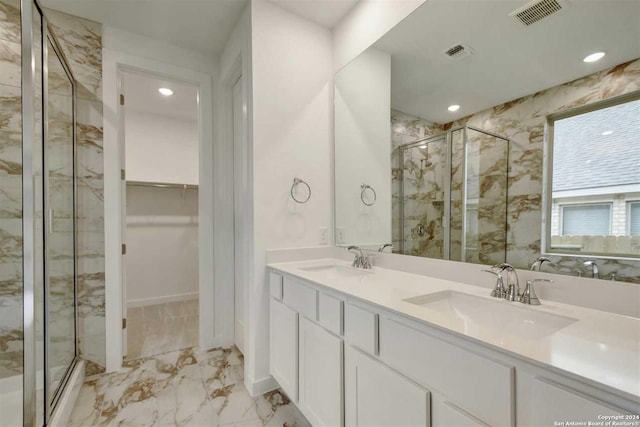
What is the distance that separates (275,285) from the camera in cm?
185

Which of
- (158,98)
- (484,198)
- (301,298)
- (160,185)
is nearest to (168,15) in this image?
(158,98)

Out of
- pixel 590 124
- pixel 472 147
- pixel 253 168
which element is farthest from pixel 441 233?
pixel 253 168

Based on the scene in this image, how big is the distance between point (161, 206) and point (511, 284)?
421 centimetres

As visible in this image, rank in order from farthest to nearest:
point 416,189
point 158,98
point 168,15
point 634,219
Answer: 1. point 158,98
2. point 168,15
3. point 416,189
4. point 634,219

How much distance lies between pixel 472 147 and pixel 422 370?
1.05m

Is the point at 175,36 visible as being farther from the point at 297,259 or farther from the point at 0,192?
the point at 297,259

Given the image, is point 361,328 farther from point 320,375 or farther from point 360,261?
point 360,261

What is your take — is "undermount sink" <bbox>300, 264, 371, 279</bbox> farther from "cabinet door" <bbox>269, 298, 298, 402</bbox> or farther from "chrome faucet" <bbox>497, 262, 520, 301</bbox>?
"chrome faucet" <bbox>497, 262, 520, 301</bbox>

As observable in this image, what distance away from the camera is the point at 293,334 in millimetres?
1639

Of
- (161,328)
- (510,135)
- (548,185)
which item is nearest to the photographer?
(548,185)

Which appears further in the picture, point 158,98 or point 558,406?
point 158,98

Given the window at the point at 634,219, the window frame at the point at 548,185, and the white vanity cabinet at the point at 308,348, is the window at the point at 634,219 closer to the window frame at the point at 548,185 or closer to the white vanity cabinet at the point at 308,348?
the window frame at the point at 548,185

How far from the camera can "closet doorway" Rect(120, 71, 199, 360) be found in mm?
3578

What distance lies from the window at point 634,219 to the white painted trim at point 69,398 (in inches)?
107
